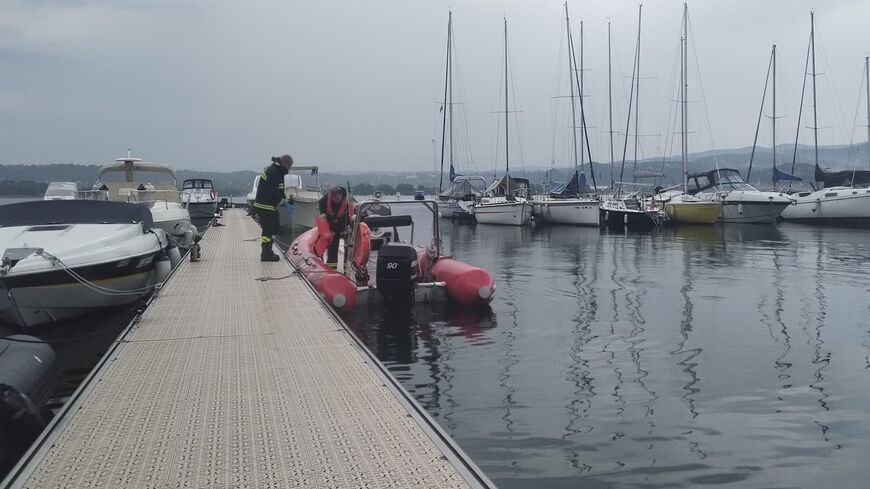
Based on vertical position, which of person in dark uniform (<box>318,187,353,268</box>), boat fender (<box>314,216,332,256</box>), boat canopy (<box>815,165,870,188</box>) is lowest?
boat fender (<box>314,216,332,256</box>)

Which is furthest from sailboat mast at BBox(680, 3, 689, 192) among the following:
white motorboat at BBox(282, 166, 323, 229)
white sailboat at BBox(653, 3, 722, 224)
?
white motorboat at BBox(282, 166, 323, 229)

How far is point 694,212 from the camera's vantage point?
38219 mm

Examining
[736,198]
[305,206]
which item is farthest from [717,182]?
[305,206]

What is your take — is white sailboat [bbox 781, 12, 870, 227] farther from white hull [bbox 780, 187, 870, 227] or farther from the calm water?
the calm water

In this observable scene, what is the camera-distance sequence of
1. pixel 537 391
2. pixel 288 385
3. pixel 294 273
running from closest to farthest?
pixel 288 385, pixel 537 391, pixel 294 273

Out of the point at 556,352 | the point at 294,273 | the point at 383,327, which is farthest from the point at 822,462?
the point at 294,273

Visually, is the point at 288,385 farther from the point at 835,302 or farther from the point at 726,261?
the point at 726,261

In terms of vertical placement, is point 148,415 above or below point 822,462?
above

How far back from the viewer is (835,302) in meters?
13.1

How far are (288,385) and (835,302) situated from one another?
11671 millimetres

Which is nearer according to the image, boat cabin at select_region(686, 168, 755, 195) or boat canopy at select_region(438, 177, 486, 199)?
boat cabin at select_region(686, 168, 755, 195)

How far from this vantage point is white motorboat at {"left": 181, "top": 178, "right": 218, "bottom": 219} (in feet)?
113

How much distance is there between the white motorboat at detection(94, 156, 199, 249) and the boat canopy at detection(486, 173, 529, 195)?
25866mm

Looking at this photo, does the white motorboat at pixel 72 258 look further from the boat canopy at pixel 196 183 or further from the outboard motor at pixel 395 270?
the boat canopy at pixel 196 183
